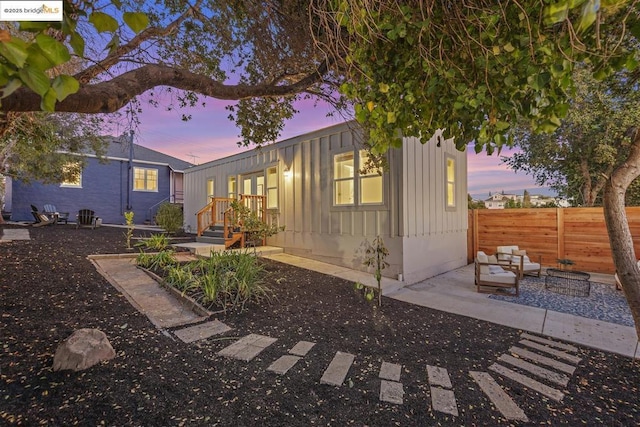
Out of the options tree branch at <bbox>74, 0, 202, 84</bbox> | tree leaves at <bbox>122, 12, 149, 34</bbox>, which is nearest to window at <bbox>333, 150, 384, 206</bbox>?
tree branch at <bbox>74, 0, 202, 84</bbox>

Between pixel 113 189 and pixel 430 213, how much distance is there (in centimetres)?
1793

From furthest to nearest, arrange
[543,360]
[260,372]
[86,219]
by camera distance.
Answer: [86,219], [543,360], [260,372]

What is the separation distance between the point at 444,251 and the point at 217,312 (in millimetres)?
6164

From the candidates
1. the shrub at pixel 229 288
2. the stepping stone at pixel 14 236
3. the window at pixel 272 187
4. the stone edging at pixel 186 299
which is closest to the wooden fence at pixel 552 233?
the window at pixel 272 187

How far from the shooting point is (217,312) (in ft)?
11.8

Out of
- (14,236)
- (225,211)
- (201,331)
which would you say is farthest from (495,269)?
(14,236)

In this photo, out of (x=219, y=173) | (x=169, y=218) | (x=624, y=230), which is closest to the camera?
(x=624, y=230)

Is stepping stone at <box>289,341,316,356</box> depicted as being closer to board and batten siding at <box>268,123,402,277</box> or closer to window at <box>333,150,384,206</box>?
board and batten siding at <box>268,123,402,277</box>

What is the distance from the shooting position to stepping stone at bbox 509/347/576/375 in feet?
8.99

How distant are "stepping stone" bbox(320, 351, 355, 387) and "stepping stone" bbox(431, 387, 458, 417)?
2.32 ft

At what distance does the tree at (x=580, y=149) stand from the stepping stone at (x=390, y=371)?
6.62 m

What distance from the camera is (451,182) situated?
321 inches

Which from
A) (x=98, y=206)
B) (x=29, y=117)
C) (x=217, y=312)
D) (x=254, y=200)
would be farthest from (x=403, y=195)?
(x=98, y=206)

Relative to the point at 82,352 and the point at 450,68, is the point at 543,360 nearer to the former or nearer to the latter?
the point at 450,68
